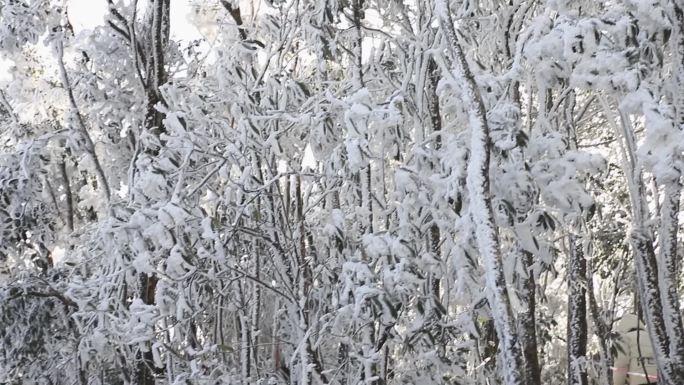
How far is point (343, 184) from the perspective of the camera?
573 centimetres

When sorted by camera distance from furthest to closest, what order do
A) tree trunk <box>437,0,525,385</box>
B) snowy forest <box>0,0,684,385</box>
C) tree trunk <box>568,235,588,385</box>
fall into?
tree trunk <box>568,235,588,385</box>
snowy forest <box>0,0,684,385</box>
tree trunk <box>437,0,525,385</box>

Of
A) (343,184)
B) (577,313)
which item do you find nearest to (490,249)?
(343,184)

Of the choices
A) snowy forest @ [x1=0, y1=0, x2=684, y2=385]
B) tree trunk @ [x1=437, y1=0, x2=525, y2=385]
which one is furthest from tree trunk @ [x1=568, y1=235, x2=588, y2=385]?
tree trunk @ [x1=437, y1=0, x2=525, y2=385]

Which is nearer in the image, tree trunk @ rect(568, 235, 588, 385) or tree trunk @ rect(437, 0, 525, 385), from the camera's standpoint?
tree trunk @ rect(437, 0, 525, 385)

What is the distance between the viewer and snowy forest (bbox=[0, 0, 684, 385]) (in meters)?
4.32

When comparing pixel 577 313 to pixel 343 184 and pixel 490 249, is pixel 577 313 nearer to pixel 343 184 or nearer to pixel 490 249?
pixel 343 184

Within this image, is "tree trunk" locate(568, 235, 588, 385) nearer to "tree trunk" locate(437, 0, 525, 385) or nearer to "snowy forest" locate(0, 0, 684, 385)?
"snowy forest" locate(0, 0, 684, 385)

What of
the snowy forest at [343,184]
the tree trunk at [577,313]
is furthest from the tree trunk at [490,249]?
the tree trunk at [577,313]

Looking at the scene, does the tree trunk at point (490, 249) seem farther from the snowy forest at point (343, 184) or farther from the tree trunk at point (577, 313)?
the tree trunk at point (577, 313)

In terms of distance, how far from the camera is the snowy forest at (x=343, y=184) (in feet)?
14.2

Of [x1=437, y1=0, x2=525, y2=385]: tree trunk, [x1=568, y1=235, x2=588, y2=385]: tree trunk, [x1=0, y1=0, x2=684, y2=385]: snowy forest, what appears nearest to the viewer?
[x1=437, y1=0, x2=525, y2=385]: tree trunk

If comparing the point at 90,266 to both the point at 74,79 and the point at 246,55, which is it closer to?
the point at 74,79

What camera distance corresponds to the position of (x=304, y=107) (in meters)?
5.59

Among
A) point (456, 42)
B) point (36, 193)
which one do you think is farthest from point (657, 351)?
point (36, 193)
